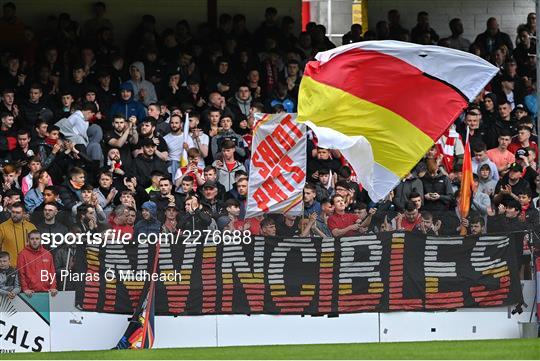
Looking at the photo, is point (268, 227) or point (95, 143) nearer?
point (268, 227)

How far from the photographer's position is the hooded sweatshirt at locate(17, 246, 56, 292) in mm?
18969

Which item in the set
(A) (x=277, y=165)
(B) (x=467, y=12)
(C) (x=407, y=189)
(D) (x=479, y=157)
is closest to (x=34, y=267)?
(A) (x=277, y=165)

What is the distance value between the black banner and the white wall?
12364 mm

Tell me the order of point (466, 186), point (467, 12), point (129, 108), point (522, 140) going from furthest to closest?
point (467, 12)
point (522, 140)
point (129, 108)
point (466, 186)

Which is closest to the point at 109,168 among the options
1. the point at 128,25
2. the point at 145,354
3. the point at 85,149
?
the point at 85,149

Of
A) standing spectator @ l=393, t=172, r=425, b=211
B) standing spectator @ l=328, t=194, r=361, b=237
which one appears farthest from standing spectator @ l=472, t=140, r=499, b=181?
standing spectator @ l=328, t=194, r=361, b=237

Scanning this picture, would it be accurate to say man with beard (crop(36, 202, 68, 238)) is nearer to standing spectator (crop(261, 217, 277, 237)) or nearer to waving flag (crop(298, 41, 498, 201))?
standing spectator (crop(261, 217, 277, 237))

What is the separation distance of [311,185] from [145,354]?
4349 millimetres

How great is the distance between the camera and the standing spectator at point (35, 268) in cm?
1897

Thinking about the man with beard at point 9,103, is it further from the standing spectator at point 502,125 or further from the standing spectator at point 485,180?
the standing spectator at point 502,125

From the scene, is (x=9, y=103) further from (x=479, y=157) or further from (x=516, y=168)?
(x=516, y=168)

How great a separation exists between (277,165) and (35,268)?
155 inches

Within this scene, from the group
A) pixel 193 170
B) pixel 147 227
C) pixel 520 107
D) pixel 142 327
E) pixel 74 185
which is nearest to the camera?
pixel 142 327

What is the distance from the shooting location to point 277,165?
21.0 meters
